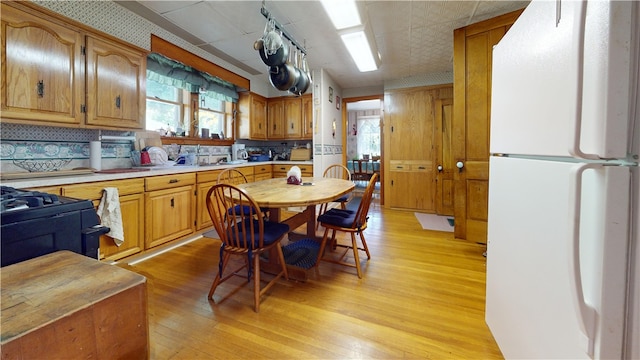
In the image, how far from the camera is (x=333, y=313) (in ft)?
5.48

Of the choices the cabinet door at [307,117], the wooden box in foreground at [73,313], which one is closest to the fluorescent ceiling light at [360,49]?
the cabinet door at [307,117]

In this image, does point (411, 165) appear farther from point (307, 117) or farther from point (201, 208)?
point (201, 208)

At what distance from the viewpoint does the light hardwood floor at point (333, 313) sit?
1.36 meters

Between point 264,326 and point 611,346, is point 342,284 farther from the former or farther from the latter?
point 611,346

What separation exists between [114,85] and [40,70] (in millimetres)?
504

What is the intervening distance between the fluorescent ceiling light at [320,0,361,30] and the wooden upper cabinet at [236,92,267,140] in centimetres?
244

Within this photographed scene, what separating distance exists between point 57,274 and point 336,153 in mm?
4717

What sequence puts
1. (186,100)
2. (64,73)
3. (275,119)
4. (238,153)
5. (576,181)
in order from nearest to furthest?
(576,181), (64,73), (186,100), (238,153), (275,119)

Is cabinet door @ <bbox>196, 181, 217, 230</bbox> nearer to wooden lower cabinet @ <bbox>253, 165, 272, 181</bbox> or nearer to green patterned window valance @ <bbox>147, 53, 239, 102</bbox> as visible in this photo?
wooden lower cabinet @ <bbox>253, 165, 272, 181</bbox>

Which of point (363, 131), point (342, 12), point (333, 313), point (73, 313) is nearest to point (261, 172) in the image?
point (342, 12)

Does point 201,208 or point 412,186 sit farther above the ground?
point 412,186

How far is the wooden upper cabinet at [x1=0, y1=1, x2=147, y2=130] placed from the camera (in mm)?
1782

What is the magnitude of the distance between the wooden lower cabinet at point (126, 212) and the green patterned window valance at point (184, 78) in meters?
1.47

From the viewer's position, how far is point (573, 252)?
0.66 m
